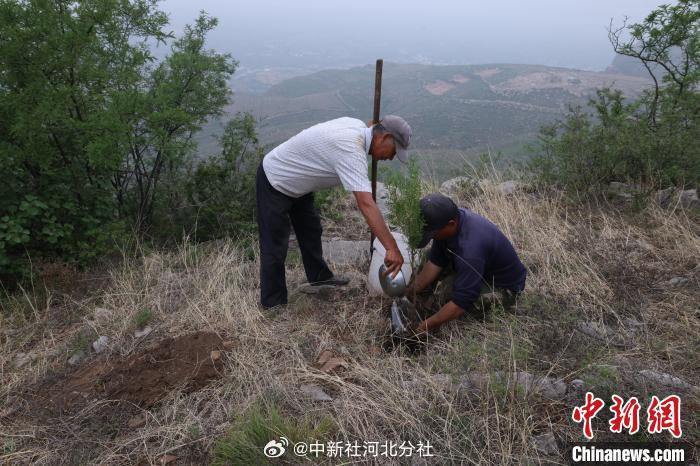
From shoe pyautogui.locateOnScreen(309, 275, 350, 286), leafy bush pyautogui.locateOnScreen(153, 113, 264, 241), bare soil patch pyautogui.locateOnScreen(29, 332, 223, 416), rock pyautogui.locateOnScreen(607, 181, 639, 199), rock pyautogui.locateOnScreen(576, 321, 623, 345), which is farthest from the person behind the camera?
leafy bush pyautogui.locateOnScreen(153, 113, 264, 241)

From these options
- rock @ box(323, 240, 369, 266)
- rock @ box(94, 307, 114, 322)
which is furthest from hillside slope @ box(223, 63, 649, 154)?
rock @ box(94, 307, 114, 322)

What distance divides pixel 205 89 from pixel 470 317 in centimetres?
415

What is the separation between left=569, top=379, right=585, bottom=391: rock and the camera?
7.61 ft

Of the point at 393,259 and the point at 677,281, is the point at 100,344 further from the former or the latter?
the point at 677,281

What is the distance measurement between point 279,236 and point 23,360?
6.49 feet

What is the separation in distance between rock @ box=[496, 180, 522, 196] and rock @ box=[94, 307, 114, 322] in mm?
4305

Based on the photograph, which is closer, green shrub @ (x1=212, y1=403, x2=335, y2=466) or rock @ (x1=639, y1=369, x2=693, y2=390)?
green shrub @ (x1=212, y1=403, x2=335, y2=466)

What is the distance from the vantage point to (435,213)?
2.74 metres

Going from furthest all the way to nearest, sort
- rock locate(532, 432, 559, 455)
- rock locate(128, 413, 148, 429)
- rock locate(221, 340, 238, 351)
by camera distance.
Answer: rock locate(221, 340, 238, 351) < rock locate(128, 413, 148, 429) < rock locate(532, 432, 559, 455)

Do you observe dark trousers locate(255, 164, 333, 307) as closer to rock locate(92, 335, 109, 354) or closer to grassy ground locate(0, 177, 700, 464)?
grassy ground locate(0, 177, 700, 464)

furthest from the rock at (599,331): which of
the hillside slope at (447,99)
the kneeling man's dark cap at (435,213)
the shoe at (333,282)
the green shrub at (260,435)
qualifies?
the hillside slope at (447,99)

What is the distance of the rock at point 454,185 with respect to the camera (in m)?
6.05

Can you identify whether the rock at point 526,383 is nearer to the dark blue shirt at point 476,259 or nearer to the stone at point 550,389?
the stone at point 550,389

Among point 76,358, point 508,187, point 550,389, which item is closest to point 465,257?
point 550,389
